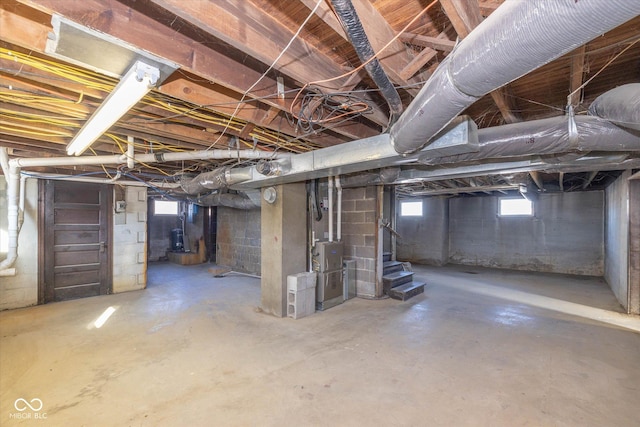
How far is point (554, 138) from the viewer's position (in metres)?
1.93

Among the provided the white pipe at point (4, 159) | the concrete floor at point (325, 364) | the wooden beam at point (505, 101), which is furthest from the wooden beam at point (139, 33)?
the white pipe at point (4, 159)

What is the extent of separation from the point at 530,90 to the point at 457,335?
8.31ft

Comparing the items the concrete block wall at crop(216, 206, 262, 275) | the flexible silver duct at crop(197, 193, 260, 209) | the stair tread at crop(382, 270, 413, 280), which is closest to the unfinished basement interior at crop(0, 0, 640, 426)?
the stair tread at crop(382, 270, 413, 280)

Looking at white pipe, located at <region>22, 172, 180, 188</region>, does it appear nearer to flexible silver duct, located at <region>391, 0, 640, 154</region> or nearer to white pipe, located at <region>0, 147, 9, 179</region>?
white pipe, located at <region>0, 147, 9, 179</region>

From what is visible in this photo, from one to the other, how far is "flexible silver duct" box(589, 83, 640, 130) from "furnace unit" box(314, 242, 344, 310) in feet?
10.3

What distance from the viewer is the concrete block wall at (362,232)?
4.76 m

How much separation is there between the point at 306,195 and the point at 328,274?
1194 mm

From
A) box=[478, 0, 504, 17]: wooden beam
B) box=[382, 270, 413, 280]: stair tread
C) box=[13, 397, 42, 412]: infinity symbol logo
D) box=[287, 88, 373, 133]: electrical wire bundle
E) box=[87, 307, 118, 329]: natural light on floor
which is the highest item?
box=[478, 0, 504, 17]: wooden beam

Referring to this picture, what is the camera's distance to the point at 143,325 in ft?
11.4

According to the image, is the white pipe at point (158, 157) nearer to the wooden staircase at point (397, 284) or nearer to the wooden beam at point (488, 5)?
the wooden beam at point (488, 5)

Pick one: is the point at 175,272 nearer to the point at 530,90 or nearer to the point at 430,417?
the point at 430,417

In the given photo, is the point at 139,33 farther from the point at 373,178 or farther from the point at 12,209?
the point at 12,209

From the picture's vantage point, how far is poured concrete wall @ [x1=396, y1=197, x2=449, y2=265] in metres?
8.34

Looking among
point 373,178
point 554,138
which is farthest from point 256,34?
point 373,178
